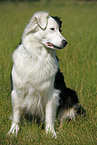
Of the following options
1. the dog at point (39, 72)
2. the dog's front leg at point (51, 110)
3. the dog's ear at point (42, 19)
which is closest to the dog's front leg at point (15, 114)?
the dog at point (39, 72)

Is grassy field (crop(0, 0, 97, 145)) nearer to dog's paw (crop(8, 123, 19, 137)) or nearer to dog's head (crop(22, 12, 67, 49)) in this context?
dog's paw (crop(8, 123, 19, 137))

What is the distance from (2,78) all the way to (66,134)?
1.65 metres

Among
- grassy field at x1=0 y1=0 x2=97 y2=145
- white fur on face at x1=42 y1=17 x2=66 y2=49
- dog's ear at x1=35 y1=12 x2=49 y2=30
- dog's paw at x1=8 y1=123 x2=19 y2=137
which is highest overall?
dog's ear at x1=35 y1=12 x2=49 y2=30

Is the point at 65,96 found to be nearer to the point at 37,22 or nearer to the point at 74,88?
the point at 74,88

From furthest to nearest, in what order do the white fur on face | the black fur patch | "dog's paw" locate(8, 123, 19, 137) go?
the black fur patch, "dog's paw" locate(8, 123, 19, 137), the white fur on face

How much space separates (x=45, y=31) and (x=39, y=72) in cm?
48

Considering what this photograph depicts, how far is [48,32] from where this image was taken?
256cm

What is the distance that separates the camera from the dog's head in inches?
99.8

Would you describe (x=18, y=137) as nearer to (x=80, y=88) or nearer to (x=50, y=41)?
(x=50, y=41)

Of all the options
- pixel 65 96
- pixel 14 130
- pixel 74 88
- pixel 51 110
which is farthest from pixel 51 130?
pixel 74 88

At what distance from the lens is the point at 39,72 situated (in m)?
2.69

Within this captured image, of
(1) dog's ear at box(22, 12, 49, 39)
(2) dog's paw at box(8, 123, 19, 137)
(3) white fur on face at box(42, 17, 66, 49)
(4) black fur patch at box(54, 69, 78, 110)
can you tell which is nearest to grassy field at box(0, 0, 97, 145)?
(2) dog's paw at box(8, 123, 19, 137)

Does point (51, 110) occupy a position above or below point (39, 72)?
below

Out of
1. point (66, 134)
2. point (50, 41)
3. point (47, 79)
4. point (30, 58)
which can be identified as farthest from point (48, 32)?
point (66, 134)
